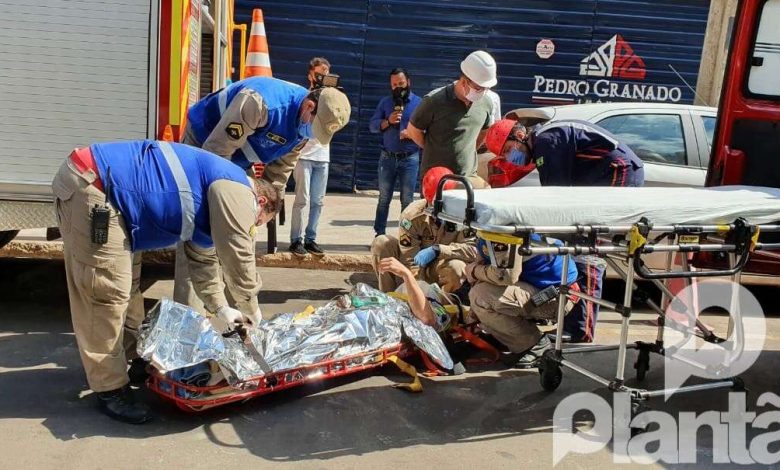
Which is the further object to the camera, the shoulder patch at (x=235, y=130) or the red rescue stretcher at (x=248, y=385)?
the shoulder patch at (x=235, y=130)

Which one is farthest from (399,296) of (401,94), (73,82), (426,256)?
(401,94)

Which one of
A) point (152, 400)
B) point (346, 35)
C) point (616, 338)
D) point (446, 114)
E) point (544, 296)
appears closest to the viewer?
point (152, 400)

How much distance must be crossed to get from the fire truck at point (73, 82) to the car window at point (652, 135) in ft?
10.8

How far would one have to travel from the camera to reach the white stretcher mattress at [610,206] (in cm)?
337

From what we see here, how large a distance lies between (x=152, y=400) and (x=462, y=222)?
1.80 metres

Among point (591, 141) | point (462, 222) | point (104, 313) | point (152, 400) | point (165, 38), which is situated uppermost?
point (165, 38)

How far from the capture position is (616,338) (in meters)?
5.34

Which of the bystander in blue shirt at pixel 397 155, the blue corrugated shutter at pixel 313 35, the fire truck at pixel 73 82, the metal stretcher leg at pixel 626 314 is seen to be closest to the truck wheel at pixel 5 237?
the fire truck at pixel 73 82

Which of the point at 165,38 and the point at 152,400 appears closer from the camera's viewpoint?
the point at 152,400

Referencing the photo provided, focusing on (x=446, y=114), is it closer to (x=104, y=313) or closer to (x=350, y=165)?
(x=104, y=313)

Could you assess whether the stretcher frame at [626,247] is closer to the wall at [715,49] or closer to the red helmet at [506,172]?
the red helmet at [506,172]

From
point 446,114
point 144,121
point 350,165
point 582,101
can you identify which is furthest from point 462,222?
point 582,101

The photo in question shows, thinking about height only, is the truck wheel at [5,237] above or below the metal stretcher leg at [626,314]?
below

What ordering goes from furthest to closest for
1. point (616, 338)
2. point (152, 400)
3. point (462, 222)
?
point (616, 338) → point (152, 400) → point (462, 222)
